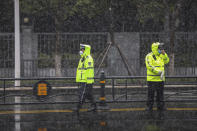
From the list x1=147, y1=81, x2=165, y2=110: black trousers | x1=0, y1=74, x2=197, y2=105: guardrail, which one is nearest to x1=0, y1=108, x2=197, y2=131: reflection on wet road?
x1=147, y1=81, x2=165, y2=110: black trousers

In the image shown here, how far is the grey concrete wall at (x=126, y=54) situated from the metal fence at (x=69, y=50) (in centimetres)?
22

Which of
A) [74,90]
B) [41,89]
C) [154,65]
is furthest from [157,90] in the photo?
[74,90]

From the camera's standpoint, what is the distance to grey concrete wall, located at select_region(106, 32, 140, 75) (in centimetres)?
1897

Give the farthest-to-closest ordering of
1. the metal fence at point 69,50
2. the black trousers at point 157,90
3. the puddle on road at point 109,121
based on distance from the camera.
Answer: the metal fence at point 69,50, the black trousers at point 157,90, the puddle on road at point 109,121

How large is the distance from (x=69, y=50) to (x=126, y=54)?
3.33 meters

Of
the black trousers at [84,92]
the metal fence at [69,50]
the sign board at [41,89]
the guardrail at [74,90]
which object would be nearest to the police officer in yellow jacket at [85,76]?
the black trousers at [84,92]

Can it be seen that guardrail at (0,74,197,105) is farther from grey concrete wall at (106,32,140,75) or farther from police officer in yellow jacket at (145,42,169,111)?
grey concrete wall at (106,32,140,75)

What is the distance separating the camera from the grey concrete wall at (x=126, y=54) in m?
19.0

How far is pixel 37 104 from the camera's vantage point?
36.6ft

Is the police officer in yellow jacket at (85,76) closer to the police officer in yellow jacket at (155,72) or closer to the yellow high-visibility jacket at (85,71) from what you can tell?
the yellow high-visibility jacket at (85,71)

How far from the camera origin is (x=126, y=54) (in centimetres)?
2023

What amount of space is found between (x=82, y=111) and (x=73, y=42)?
30.3 feet

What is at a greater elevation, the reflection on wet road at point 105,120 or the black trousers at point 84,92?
the black trousers at point 84,92

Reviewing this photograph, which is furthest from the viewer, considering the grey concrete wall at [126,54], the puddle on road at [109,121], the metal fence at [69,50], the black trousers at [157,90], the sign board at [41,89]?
the grey concrete wall at [126,54]
